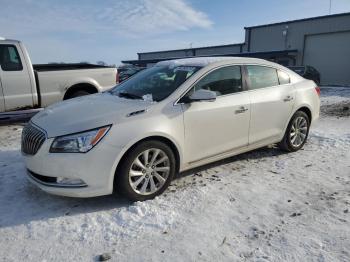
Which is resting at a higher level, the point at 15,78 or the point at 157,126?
the point at 15,78

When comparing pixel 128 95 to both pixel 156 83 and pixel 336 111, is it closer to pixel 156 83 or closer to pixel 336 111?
pixel 156 83

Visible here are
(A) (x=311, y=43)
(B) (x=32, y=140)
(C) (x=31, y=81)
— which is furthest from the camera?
(A) (x=311, y=43)

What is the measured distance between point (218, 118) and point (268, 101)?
110 cm

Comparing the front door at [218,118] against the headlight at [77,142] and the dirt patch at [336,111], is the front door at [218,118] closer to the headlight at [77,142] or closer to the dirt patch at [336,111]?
the headlight at [77,142]

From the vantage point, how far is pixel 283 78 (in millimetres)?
5500

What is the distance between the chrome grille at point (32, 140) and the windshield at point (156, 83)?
125 cm

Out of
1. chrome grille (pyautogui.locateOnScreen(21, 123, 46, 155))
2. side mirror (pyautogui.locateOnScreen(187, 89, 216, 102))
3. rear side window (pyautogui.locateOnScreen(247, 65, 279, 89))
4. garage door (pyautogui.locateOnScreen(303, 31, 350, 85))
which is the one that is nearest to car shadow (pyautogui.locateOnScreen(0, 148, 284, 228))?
chrome grille (pyautogui.locateOnScreen(21, 123, 46, 155))

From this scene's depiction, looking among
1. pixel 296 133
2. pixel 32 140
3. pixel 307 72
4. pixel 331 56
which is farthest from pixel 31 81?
pixel 331 56

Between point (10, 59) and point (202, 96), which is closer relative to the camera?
point (202, 96)

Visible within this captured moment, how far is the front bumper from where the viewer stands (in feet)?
11.3

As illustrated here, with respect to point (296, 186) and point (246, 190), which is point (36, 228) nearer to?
point (246, 190)

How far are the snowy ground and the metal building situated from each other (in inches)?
968

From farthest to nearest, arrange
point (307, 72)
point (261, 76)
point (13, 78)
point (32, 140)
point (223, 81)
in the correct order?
point (307, 72) → point (13, 78) → point (261, 76) → point (223, 81) → point (32, 140)

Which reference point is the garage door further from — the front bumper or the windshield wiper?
the front bumper
